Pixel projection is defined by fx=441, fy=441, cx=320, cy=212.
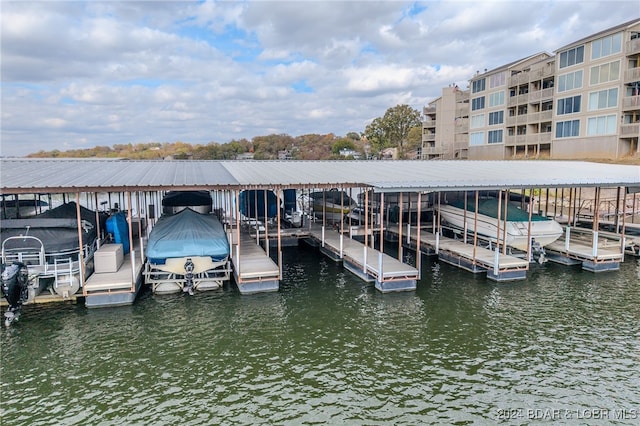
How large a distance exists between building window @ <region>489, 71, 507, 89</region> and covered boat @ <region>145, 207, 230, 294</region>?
41.1 meters

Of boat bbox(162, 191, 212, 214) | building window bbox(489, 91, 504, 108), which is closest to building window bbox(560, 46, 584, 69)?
building window bbox(489, 91, 504, 108)

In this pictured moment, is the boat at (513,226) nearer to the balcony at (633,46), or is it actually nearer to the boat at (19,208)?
the boat at (19,208)

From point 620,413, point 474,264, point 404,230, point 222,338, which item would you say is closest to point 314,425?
point 222,338

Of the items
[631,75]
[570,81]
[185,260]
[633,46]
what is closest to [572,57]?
[570,81]

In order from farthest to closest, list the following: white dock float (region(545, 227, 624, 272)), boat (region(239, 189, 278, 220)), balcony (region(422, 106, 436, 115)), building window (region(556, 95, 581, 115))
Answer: balcony (region(422, 106, 436, 115)) → building window (region(556, 95, 581, 115)) → boat (region(239, 189, 278, 220)) → white dock float (region(545, 227, 624, 272))

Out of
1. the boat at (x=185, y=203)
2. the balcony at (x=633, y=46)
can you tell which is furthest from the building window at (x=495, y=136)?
the boat at (x=185, y=203)

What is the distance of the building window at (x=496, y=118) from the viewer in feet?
153

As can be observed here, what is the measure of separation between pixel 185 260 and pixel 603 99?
3624cm

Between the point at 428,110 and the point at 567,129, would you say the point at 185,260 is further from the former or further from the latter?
the point at 428,110

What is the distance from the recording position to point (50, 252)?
518 inches

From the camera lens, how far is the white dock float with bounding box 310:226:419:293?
14156 millimetres

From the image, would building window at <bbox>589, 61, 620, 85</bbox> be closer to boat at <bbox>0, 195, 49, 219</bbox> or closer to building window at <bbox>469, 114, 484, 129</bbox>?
building window at <bbox>469, 114, 484, 129</bbox>

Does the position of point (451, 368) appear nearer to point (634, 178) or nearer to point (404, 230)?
point (404, 230)

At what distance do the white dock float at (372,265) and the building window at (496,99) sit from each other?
114ft
